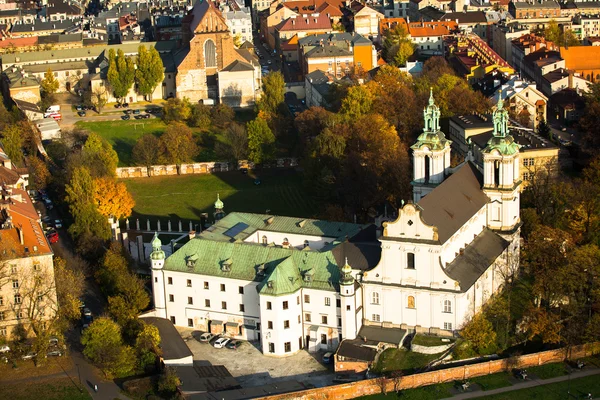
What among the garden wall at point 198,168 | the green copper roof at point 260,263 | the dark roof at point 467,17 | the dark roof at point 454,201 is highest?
the dark roof at point 467,17

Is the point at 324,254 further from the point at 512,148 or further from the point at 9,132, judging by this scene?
the point at 9,132

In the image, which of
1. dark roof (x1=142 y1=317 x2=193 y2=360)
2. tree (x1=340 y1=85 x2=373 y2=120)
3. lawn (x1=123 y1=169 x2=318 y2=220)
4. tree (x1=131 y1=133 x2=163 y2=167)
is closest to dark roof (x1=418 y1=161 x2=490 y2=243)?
dark roof (x1=142 y1=317 x2=193 y2=360)

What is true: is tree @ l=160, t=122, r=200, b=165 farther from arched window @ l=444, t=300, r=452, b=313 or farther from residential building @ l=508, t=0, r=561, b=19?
residential building @ l=508, t=0, r=561, b=19

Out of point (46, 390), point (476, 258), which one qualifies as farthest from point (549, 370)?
point (46, 390)

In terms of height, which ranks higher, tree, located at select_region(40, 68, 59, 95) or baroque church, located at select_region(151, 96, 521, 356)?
tree, located at select_region(40, 68, 59, 95)

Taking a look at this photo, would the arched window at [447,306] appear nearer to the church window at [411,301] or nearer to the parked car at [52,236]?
the church window at [411,301]

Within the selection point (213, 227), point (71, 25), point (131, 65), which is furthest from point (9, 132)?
point (71, 25)

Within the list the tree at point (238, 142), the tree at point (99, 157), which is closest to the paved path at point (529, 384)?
the tree at point (99, 157)
